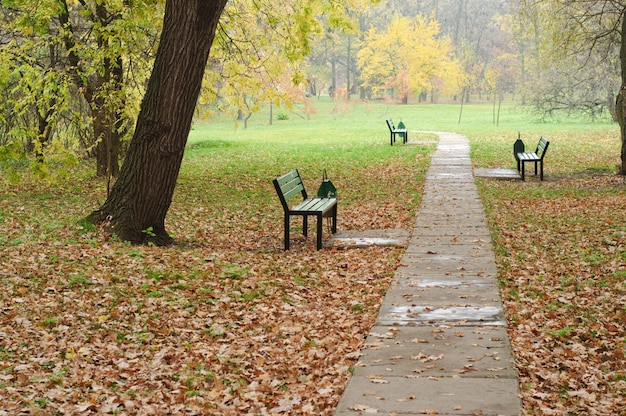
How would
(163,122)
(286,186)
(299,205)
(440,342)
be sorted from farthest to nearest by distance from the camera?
1. (299,205)
2. (286,186)
3. (163,122)
4. (440,342)

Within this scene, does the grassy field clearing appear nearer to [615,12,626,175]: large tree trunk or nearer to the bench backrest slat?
the bench backrest slat

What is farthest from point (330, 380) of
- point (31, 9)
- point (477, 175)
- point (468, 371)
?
point (477, 175)

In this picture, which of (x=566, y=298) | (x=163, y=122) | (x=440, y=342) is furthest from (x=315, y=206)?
(x=440, y=342)

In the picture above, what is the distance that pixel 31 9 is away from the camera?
15.1 metres

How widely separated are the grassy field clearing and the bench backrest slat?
747 mm

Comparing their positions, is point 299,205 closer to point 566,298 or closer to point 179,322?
point 179,322

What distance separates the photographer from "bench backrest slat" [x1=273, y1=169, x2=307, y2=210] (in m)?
10.3

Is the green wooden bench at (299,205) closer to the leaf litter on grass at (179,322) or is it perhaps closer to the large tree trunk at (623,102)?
the leaf litter on grass at (179,322)

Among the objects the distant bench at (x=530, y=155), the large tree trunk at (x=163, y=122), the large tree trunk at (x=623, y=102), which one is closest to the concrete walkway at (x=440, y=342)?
the large tree trunk at (x=163, y=122)

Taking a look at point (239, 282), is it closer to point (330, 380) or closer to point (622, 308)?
→ point (330, 380)

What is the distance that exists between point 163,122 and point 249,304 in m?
3.62

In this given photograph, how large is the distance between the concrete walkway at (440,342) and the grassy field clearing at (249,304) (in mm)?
184

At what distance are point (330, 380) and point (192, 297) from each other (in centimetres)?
259

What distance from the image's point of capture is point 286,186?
1088 cm
